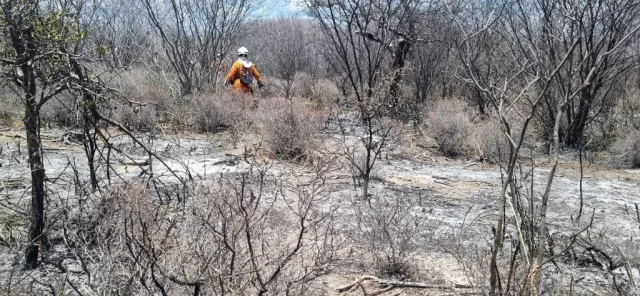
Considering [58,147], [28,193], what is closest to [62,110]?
[58,147]

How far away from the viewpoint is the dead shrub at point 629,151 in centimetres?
717

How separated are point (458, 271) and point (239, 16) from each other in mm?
10020

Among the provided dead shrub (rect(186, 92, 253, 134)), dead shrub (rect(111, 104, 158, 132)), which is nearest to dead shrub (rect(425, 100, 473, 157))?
dead shrub (rect(186, 92, 253, 134))

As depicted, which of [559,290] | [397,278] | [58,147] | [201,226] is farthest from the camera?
[58,147]

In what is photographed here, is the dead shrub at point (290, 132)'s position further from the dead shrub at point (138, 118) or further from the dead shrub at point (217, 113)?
the dead shrub at point (138, 118)

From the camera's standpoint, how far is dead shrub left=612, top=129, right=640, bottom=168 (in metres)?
7.17

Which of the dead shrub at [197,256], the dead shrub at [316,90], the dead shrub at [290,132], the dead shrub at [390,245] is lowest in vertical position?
the dead shrub at [390,245]

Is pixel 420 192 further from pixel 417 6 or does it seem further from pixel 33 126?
pixel 417 6

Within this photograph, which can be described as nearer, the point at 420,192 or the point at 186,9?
the point at 420,192

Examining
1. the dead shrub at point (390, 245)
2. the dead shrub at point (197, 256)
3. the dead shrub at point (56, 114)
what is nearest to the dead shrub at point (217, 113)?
the dead shrub at point (56, 114)

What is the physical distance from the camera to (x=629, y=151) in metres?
7.28

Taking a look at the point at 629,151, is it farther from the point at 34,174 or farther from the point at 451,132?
the point at 34,174

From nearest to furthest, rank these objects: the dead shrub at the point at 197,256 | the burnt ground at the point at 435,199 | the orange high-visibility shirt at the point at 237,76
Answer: the dead shrub at the point at 197,256 < the burnt ground at the point at 435,199 < the orange high-visibility shirt at the point at 237,76

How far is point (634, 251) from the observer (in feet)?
11.9
